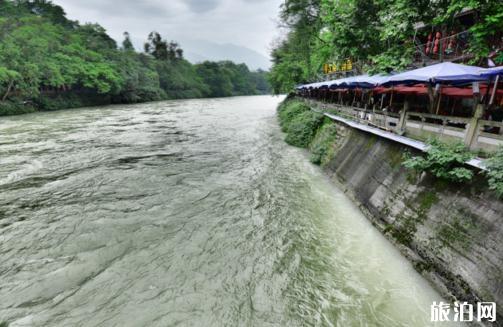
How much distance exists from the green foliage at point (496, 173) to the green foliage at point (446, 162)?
0.51m

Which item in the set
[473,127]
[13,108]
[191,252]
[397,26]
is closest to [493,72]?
[473,127]

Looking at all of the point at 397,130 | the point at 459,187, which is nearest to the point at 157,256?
the point at 459,187

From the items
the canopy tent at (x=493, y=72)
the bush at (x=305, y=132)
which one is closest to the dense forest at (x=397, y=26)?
the canopy tent at (x=493, y=72)

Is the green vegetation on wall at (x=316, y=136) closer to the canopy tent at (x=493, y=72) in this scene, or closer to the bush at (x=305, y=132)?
the bush at (x=305, y=132)

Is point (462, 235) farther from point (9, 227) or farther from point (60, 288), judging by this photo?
point (9, 227)

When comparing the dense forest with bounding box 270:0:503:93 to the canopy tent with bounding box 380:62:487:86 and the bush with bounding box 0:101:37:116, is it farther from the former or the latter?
the bush with bounding box 0:101:37:116

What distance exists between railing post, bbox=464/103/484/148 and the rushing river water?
3.37m

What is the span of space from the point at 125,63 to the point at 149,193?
5490 cm

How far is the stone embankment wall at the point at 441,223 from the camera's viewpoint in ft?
14.1

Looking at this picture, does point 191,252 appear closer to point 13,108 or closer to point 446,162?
point 446,162

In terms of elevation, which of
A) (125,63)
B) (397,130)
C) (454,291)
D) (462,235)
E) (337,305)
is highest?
(125,63)

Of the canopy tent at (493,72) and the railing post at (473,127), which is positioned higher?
the canopy tent at (493,72)

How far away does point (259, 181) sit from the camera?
424 inches

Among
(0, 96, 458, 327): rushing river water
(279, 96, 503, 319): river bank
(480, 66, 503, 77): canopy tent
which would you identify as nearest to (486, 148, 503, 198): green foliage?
(279, 96, 503, 319): river bank
